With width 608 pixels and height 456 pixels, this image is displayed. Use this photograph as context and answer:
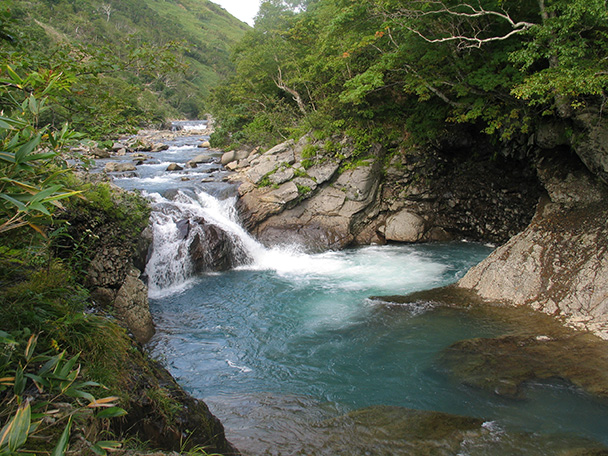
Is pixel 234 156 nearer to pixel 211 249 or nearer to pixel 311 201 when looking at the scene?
pixel 311 201

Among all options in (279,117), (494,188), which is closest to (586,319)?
(494,188)

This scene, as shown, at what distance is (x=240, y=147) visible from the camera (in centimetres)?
2086

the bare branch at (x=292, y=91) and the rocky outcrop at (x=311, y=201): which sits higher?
the bare branch at (x=292, y=91)

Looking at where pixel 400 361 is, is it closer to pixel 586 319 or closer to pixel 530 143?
pixel 586 319

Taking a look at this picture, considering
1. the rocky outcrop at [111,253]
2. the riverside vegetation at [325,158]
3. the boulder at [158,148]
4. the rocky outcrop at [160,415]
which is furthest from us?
the boulder at [158,148]

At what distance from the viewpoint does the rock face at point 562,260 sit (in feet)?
24.3

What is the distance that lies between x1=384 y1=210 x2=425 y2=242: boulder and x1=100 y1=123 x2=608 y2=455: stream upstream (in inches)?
17.5

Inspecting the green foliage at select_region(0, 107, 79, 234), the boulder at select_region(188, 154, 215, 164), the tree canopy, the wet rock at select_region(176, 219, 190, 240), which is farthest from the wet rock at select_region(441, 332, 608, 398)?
the boulder at select_region(188, 154, 215, 164)

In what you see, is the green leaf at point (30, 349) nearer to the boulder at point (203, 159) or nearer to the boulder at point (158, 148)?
the boulder at point (203, 159)

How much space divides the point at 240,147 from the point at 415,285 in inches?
549

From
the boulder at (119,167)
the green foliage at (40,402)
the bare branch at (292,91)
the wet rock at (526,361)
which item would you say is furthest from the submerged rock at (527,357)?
the boulder at (119,167)

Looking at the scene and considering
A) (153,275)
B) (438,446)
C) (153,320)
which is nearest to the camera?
(438,446)

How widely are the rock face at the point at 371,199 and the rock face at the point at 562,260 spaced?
13.1ft

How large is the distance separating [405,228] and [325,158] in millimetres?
4090
